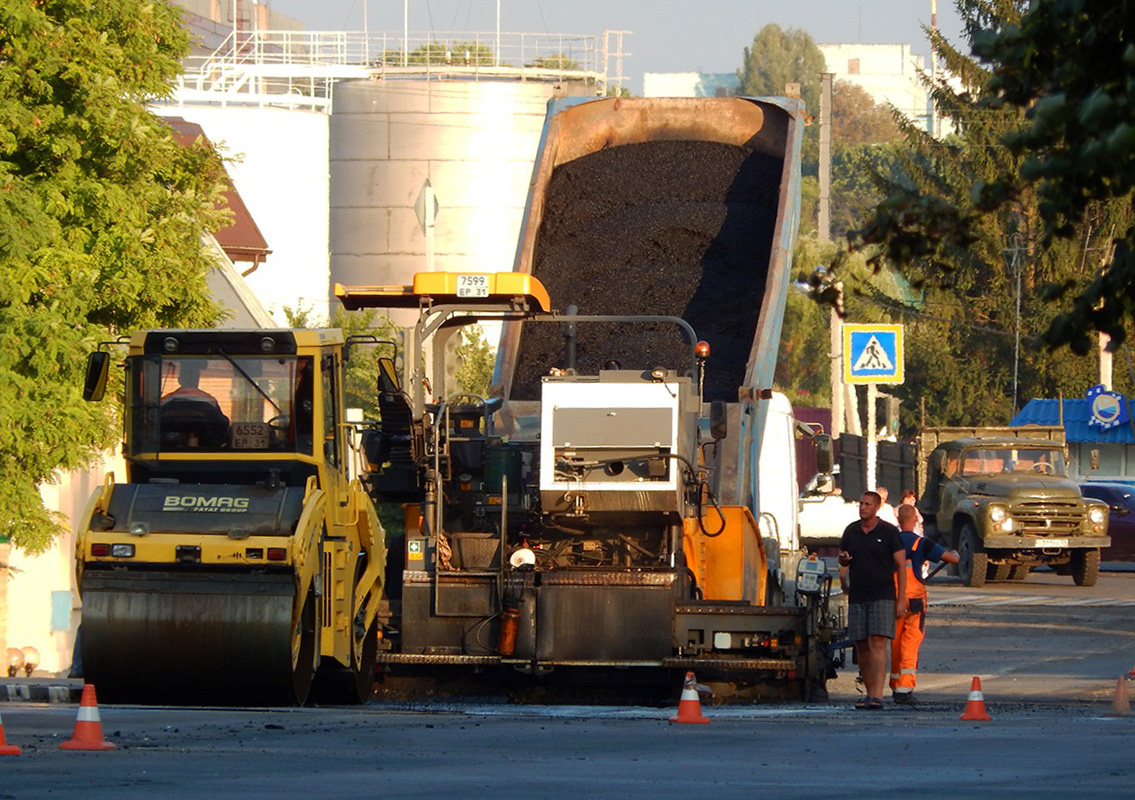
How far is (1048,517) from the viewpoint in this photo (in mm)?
27312

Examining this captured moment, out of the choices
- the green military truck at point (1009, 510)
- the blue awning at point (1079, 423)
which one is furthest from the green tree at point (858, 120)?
the green military truck at point (1009, 510)

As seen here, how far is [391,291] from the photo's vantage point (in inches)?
546

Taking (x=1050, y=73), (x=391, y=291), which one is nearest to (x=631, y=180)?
(x=391, y=291)

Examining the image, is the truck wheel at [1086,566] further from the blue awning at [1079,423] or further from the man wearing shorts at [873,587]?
the man wearing shorts at [873,587]

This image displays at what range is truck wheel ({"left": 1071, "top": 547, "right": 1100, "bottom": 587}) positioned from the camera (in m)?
27.8

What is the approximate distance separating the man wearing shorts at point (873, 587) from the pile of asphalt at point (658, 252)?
103 inches

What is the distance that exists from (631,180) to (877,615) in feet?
23.1

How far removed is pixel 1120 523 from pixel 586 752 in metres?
23.7

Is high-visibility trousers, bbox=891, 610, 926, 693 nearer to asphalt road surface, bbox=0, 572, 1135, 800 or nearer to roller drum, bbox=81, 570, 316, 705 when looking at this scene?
asphalt road surface, bbox=0, 572, 1135, 800

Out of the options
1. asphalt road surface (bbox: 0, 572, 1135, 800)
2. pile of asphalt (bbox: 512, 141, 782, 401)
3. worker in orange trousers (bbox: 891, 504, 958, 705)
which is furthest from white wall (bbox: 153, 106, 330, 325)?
asphalt road surface (bbox: 0, 572, 1135, 800)

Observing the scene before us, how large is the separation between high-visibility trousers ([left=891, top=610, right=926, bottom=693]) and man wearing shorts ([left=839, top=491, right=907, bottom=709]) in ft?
0.44

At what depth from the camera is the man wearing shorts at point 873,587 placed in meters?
13.5

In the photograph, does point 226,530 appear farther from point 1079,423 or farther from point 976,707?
point 1079,423

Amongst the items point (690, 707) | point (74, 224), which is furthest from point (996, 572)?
point (690, 707)
